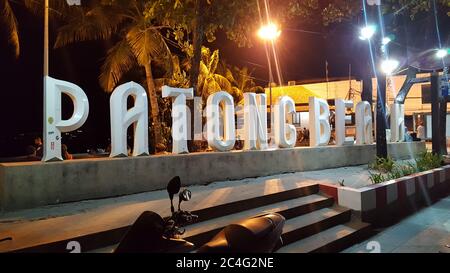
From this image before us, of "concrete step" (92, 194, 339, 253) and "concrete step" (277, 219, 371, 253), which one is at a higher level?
"concrete step" (92, 194, 339, 253)

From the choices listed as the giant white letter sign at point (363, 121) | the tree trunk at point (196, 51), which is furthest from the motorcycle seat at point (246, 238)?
the giant white letter sign at point (363, 121)

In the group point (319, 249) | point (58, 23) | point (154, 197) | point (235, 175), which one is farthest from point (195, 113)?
point (58, 23)

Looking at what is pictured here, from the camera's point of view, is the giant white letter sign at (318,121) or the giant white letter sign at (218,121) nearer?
the giant white letter sign at (218,121)

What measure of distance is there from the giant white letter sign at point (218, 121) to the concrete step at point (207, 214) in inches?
93.6

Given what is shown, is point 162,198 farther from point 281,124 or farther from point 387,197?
point 281,124

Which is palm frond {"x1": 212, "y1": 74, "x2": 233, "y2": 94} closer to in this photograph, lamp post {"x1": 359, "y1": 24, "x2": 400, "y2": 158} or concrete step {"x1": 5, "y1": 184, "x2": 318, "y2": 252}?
lamp post {"x1": 359, "y1": 24, "x2": 400, "y2": 158}

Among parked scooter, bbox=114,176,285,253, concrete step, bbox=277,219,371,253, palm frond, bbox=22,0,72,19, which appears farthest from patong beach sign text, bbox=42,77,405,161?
palm frond, bbox=22,0,72,19

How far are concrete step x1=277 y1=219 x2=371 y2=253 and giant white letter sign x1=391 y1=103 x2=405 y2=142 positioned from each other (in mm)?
9640

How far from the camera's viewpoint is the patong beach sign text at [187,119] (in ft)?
22.1

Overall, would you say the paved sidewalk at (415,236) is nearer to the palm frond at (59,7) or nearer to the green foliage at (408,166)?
the green foliage at (408,166)

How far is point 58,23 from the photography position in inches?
816

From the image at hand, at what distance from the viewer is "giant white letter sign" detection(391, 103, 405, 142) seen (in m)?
15.2
